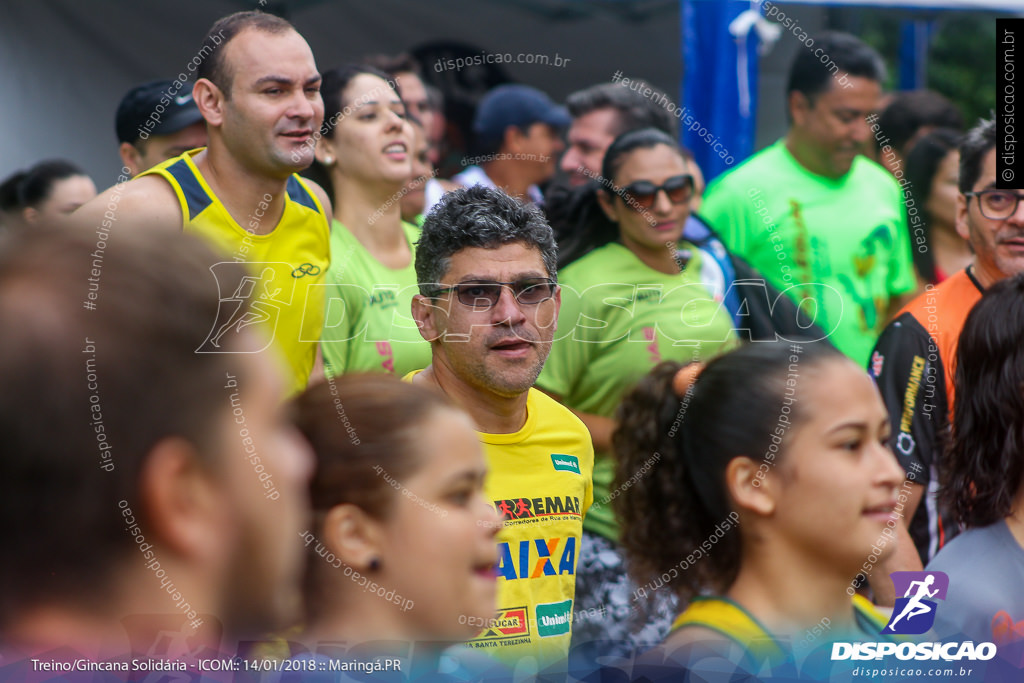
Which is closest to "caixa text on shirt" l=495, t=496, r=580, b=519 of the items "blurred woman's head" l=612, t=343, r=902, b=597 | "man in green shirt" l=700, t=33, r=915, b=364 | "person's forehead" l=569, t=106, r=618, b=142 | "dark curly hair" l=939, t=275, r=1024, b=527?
"blurred woman's head" l=612, t=343, r=902, b=597

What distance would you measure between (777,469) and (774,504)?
0.07m

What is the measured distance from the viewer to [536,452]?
236cm

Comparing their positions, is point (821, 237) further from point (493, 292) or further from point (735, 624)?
point (735, 624)

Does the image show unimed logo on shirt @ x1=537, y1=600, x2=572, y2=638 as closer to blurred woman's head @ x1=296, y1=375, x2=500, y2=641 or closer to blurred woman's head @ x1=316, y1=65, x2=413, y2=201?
blurred woman's head @ x1=296, y1=375, x2=500, y2=641

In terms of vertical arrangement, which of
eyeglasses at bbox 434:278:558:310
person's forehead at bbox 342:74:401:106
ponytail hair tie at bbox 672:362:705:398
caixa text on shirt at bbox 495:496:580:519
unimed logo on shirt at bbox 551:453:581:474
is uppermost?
person's forehead at bbox 342:74:401:106

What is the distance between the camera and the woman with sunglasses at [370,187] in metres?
3.10

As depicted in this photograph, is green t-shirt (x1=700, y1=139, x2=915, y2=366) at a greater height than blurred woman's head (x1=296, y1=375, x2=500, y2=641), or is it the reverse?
green t-shirt (x1=700, y1=139, x2=915, y2=366)

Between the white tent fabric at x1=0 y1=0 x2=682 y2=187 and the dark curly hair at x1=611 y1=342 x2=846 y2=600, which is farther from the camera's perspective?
the white tent fabric at x1=0 y1=0 x2=682 y2=187

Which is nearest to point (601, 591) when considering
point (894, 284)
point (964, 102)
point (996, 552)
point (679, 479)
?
point (679, 479)

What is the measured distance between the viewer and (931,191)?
4246mm

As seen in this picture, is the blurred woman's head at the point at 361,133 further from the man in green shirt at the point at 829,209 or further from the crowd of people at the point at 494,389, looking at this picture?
the man in green shirt at the point at 829,209

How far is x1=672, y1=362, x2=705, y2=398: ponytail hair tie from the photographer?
2.11 meters

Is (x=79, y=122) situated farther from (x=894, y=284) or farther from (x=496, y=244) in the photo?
(x=894, y=284)

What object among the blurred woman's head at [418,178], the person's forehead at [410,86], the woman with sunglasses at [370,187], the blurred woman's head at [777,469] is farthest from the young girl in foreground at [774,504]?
the person's forehead at [410,86]
